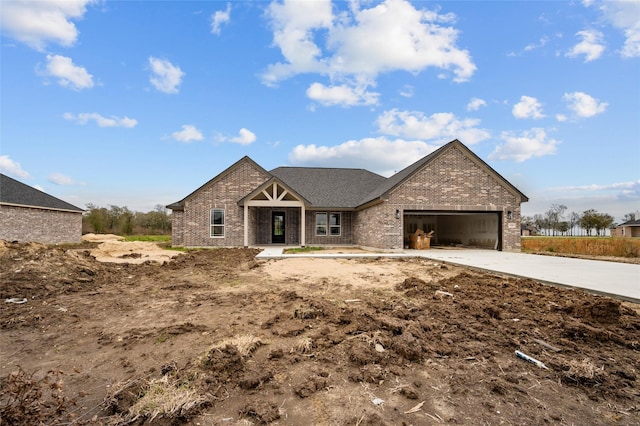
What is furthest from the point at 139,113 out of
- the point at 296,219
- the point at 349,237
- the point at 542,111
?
the point at 542,111

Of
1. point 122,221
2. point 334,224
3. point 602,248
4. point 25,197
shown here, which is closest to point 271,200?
point 334,224

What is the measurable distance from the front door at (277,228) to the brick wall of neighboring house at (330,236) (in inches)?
72.0

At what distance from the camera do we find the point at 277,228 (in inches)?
818

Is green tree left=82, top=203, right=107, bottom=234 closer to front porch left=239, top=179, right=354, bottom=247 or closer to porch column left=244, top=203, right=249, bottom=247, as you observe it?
front porch left=239, top=179, right=354, bottom=247

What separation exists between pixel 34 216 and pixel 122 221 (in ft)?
38.8

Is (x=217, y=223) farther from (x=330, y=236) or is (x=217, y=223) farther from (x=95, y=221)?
(x=95, y=221)

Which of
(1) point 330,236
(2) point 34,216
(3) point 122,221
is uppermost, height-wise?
(2) point 34,216

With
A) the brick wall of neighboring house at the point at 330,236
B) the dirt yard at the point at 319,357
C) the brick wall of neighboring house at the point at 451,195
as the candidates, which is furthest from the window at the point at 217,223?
the dirt yard at the point at 319,357

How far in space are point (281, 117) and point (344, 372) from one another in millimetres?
20676

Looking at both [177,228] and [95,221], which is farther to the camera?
[95,221]

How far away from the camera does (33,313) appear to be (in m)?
5.20

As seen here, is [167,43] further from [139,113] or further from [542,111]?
[542,111]

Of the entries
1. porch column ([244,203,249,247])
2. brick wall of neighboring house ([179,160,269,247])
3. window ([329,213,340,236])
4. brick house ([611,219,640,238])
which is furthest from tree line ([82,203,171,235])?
brick house ([611,219,640,238])

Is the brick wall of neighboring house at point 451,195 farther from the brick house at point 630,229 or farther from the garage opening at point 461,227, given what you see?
the brick house at point 630,229
